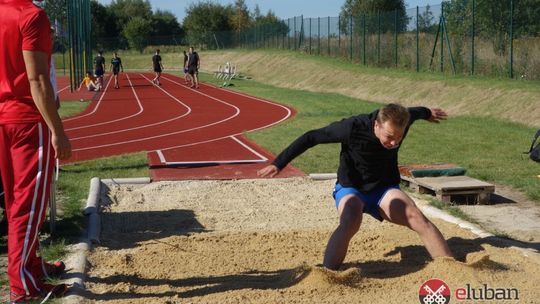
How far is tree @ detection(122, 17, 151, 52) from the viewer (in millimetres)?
82062

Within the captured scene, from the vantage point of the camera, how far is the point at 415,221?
555 centimetres

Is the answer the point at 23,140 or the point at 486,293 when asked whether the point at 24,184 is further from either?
the point at 486,293

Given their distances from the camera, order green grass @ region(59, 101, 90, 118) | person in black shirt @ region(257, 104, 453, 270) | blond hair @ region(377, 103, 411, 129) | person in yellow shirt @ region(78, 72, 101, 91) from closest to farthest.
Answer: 1. blond hair @ region(377, 103, 411, 129)
2. person in black shirt @ region(257, 104, 453, 270)
3. green grass @ region(59, 101, 90, 118)
4. person in yellow shirt @ region(78, 72, 101, 91)

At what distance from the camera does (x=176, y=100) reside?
90.8 feet

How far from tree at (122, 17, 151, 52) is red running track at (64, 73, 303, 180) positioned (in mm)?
54223

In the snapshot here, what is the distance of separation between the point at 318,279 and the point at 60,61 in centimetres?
5695

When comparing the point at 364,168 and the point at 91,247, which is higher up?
the point at 364,168

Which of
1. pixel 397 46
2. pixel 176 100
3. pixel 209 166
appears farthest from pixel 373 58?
pixel 209 166

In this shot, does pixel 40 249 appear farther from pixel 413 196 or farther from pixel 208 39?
pixel 208 39

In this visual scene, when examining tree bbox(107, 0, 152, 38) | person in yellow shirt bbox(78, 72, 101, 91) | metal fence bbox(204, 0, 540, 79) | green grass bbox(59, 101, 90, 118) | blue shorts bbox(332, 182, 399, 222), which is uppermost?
tree bbox(107, 0, 152, 38)

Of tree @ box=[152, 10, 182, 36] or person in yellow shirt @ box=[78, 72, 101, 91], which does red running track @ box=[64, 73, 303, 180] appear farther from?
tree @ box=[152, 10, 182, 36]

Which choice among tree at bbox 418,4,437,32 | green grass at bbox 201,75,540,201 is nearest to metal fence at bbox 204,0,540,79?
→ tree at bbox 418,4,437,32

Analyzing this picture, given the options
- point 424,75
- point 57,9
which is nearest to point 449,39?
point 424,75

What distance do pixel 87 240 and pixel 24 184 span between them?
1998mm
